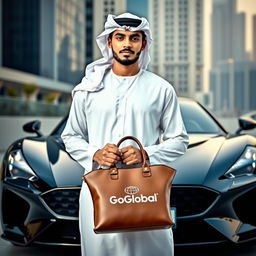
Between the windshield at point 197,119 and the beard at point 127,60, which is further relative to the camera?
the windshield at point 197,119

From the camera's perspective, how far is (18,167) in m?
4.24

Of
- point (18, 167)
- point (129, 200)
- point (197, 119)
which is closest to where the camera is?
point (129, 200)

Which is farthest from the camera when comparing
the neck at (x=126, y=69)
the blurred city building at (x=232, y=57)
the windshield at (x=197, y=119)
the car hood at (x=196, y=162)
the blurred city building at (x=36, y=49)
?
the blurred city building at (x=232, y=57)

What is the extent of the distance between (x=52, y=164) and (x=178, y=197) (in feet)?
3.22

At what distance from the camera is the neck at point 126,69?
7.98ft

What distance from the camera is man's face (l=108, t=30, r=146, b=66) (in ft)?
7.80

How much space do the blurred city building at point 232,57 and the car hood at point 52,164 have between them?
388 ft

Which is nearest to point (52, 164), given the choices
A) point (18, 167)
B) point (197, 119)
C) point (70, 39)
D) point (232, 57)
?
point (18, 167)

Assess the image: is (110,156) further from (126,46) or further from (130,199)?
(126,46)

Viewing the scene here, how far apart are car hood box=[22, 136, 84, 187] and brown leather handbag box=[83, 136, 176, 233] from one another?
181 centimetres

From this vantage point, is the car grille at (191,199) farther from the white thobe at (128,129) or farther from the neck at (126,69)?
the neck at (126,69)

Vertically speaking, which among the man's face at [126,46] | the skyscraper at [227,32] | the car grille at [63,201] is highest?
the skyscraper at [227,32]

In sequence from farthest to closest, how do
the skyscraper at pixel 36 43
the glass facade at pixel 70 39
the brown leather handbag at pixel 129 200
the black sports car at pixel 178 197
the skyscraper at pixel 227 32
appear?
the skyscraper at pixel 227 32 < the glass facade at pixel 70 39 < the skyscraper at pixel 36 43 < the black sports car at pixel 178 197 < the brown leather handbag at pixel 129 200

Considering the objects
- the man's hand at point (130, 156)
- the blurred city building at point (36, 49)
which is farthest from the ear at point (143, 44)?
the blurred city building at point (36, 49)
